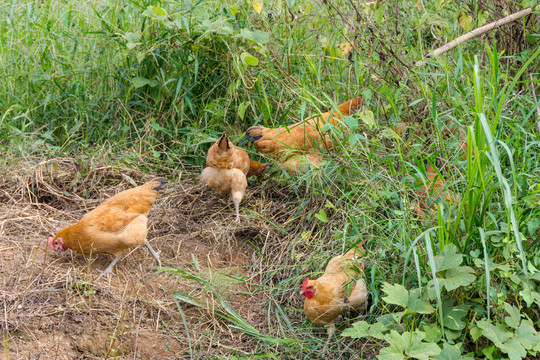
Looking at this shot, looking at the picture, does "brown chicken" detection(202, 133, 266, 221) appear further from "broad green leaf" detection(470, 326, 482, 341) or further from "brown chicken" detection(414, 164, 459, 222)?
"broad green leaf" detection(470, 326, 482, 341)

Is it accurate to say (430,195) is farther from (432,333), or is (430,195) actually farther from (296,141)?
(296,141)

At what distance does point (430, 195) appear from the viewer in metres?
3.29

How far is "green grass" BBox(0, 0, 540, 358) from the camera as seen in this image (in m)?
2.86

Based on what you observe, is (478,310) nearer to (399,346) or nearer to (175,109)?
(399,346)

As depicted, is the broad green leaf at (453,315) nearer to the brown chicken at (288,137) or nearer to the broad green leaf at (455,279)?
the broad green leaf at (455,279)

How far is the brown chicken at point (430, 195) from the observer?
327cm

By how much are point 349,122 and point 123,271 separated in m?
1.89

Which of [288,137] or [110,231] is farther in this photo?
[288,137]

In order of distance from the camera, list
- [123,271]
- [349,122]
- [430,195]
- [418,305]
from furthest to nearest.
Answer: [123,271], [349,122], [430,195], [418,305]

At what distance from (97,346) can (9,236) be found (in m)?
1.31

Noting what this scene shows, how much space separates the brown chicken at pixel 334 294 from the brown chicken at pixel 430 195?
452mm

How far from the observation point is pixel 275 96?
5.07m

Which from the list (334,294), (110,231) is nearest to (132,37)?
(110,231)

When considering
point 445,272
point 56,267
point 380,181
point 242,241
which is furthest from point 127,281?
point 445,272
